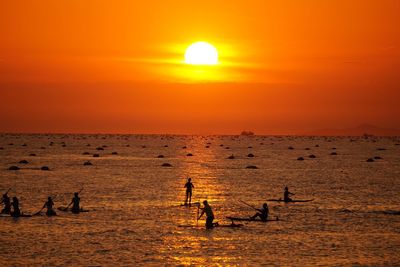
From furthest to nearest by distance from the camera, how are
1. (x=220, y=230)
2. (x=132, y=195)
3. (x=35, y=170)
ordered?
(x=35, y=170), (x=132, y=195), (x=220, y=230)

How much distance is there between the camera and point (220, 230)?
46125 millimetres

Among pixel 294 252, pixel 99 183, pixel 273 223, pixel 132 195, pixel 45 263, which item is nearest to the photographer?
pixel 45 263

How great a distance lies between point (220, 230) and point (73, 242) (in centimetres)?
1037

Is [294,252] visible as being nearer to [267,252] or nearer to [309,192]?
[267,252]

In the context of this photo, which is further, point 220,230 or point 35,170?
point 35,170

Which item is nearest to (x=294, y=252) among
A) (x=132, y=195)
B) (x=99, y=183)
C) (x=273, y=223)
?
(x=273, y=223)

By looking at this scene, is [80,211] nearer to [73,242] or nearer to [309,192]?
[73,242]

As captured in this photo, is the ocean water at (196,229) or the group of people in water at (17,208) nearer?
the ocean water at (196,229)

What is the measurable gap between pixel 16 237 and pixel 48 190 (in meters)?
32.5

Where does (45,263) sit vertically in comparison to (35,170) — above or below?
below

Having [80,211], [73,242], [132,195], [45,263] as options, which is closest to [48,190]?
[132,195]

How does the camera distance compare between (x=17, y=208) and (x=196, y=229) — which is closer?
(x=196, y=229)

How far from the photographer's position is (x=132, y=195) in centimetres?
6919

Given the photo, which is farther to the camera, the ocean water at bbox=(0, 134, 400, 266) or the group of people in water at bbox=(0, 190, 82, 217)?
the group of people in water at bbox=(0, 190, 82, 217)
